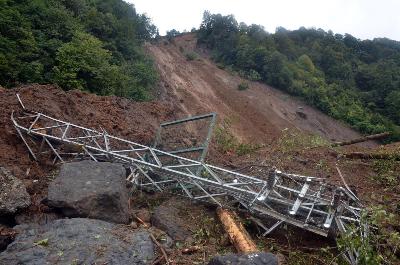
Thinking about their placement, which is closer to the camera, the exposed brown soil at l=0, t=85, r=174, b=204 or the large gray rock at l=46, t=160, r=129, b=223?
the large gray rock at l=46, t=160, r=129, b=223

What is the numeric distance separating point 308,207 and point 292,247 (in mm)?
767

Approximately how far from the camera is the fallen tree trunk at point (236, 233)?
6.34 m

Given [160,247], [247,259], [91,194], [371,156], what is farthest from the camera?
[371,156]

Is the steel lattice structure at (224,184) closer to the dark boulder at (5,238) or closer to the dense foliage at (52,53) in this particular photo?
the dark boulder at (5,238)

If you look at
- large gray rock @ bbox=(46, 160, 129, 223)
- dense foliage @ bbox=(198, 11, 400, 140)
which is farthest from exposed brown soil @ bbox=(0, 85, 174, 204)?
dense foliage @ bbox=(198, 11, 400, 140)

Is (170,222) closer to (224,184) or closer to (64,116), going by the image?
(224,184)

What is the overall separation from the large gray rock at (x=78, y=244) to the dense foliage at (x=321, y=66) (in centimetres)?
2872

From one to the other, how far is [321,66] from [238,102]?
60.3ft

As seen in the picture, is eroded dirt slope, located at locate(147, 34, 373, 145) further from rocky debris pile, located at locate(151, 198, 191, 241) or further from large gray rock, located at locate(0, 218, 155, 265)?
large gray rock, located at locate(0, 218, 155, 265)

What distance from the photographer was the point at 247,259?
504 centimetres

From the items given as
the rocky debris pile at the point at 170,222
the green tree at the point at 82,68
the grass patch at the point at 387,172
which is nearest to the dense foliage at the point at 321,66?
the grass patch at the point at 387,172

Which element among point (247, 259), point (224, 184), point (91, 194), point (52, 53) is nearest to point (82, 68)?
point (52, 53)

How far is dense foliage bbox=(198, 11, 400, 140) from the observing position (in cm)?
3588

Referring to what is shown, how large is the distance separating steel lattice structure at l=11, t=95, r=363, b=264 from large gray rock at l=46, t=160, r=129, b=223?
0.94 meters
